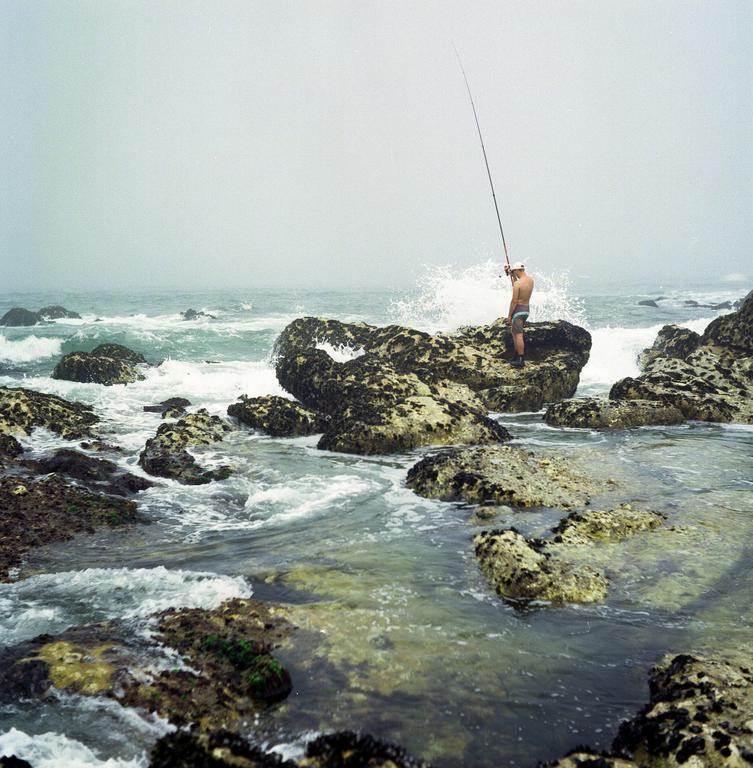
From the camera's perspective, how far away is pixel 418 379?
454 inches

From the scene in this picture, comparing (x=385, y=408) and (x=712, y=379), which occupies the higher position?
(x=712, y=379)

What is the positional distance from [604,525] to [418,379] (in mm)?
6034

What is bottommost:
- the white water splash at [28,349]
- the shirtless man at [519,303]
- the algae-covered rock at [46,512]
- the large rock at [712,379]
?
the algae-covered rock at [46,512]

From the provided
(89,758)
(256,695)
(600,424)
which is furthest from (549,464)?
(89,758)

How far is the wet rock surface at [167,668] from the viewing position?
10.8 ft

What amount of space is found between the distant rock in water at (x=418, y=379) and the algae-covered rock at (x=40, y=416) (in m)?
4.16

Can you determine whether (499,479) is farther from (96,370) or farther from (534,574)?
(96,370)

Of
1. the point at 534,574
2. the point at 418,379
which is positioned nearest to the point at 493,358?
the point at 418,379

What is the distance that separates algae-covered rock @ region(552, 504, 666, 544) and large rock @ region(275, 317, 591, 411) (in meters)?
6.41

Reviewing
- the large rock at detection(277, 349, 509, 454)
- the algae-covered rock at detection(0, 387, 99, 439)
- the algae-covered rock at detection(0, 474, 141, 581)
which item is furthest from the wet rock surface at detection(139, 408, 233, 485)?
the large rock at detection(277, 349, 509, 454)

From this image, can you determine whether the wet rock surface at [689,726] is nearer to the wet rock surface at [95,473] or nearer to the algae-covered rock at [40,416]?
the wet rock surface at [95,473]

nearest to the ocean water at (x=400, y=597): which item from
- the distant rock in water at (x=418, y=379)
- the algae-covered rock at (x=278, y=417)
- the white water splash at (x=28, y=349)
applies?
the distant rock in water at (x=418, y=379)

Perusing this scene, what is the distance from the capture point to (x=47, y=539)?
19.4 ft

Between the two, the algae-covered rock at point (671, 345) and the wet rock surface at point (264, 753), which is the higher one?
the algae-covered rock at point (671, 345)
